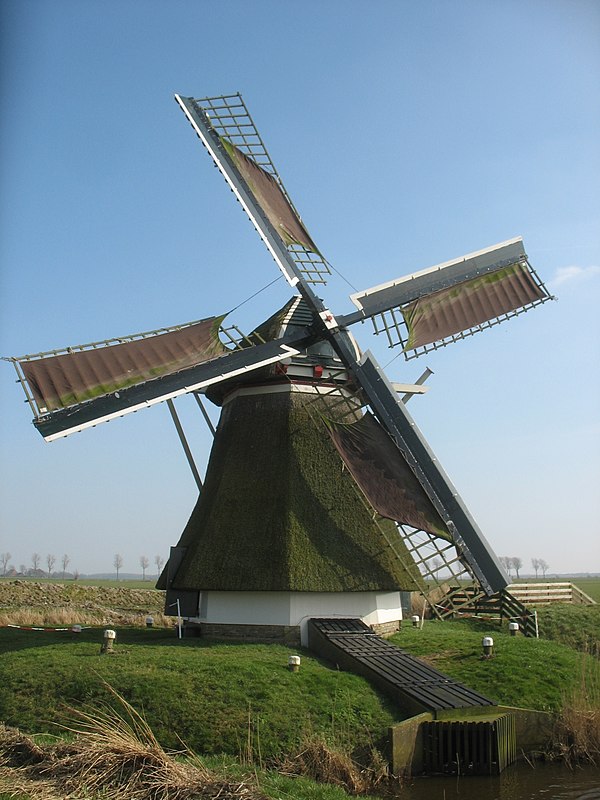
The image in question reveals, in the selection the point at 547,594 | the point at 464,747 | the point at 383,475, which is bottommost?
the point at 464,747

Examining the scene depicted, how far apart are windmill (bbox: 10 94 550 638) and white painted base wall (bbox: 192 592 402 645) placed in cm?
3

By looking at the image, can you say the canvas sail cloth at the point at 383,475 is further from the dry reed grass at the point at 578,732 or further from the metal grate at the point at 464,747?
the metal grate at the point at 464,747

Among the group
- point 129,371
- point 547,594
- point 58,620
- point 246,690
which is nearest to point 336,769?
point 246,690

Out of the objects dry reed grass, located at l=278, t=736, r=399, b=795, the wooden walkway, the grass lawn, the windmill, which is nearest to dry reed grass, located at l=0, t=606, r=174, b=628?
the windmill

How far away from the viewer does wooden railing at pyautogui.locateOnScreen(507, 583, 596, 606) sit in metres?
23.5

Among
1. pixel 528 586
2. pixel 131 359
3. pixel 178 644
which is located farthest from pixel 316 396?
pixel 528 586

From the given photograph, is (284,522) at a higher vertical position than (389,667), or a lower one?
higher

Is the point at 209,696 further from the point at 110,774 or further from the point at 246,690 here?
the point at 110,774

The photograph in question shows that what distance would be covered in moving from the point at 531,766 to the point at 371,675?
2.55 m

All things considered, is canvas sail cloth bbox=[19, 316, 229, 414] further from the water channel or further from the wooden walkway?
the water channel

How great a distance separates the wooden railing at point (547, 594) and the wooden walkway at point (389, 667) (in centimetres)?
1069

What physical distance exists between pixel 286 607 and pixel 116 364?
17.2ft

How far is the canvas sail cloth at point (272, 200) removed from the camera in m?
16.2

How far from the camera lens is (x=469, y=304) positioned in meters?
16.9
